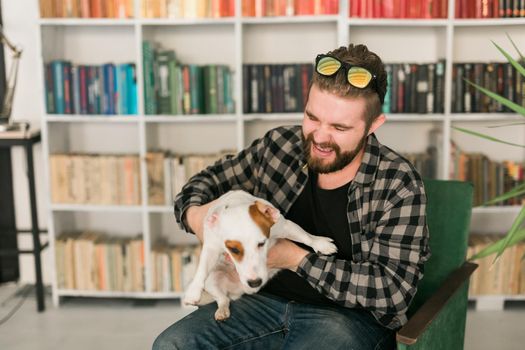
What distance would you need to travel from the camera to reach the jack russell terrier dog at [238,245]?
5.41 feet

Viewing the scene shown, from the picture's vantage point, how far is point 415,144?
11.5 ft

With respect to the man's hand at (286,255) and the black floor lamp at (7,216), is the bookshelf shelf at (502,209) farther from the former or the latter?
the black floor lamp at (7,216)

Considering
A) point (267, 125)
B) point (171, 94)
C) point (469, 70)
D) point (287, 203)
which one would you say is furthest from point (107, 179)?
point (469, 70)

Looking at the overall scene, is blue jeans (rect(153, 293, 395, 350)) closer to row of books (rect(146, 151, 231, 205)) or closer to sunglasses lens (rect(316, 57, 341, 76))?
sunglasses lens (rect(316, 57, 341, 76))

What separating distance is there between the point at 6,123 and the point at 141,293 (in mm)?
1103

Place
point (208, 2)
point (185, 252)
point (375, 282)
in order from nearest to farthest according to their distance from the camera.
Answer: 1. point (375, 282)
2. point (208, 2)
3. point (185, 252)

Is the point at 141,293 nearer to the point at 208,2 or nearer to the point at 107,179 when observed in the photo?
the point at 107,179

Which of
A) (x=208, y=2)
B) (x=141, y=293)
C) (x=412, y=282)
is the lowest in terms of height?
(x=141, y=293)

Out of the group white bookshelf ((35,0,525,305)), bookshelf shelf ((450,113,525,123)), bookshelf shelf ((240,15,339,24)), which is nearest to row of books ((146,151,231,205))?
white bookshelf ((35,0,525,305))

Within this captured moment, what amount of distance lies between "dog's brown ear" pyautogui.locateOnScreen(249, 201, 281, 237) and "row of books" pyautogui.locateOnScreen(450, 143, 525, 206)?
180 centimetres

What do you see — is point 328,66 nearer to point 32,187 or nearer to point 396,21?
point 396,21

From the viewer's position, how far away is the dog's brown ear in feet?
5.45

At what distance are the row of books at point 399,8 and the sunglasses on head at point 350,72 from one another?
144cm

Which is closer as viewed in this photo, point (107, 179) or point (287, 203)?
point (287, 203)
